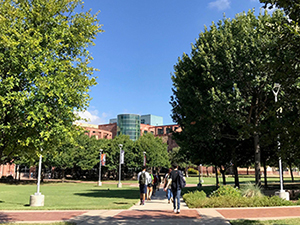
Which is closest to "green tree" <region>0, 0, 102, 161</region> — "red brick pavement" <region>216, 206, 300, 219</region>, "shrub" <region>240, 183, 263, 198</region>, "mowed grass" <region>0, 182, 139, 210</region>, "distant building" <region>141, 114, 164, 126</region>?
"mowed grass" <region>0, 182, 139, 210</region>

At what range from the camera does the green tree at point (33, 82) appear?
40.6 feet

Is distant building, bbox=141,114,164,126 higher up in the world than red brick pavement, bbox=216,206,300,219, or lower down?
higher up

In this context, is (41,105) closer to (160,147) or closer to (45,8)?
(45,8)

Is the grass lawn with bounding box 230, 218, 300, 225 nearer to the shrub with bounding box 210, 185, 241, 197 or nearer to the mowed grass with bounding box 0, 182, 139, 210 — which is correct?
the shrub with bounding box 210, 185, 241, 197

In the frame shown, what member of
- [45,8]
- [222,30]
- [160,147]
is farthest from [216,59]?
[160,147]

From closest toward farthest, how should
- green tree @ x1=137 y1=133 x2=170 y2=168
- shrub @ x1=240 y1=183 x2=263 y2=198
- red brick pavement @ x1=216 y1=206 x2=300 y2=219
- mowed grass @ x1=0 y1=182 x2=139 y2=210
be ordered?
red brick pavement @ x1=216 y1=206 x2=300 y2=219, mowed grass @ x1=0 y1=182 x2=139 y2=210, shrub @ x1=240 y1=183 x2=263 y2=198, green tree @ x1=137 y1=133 x2=170 y2=168

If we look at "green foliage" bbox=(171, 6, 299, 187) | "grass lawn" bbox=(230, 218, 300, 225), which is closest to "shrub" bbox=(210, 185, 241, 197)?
"green foliage" bbox=(171, 6, 299, 187)

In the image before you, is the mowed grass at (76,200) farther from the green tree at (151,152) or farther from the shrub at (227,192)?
the green tree at (151,152)

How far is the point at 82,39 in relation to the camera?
1642 centimetres

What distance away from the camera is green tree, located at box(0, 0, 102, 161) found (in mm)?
12375

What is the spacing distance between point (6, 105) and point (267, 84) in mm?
15070

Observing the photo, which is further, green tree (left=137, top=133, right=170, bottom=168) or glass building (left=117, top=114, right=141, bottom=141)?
glass building (left=117, top=114, right=141, bottom=141)

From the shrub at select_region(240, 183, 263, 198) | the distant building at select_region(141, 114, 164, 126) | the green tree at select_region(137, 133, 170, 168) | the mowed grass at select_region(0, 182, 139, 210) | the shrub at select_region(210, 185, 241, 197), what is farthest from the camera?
the distant building at select_region(141, 114, 164, 126)

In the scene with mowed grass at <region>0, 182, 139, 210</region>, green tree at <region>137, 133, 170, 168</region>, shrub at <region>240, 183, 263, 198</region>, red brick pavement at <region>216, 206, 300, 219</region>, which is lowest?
mowed grass at <region>0, 182, 139, 210</region>
